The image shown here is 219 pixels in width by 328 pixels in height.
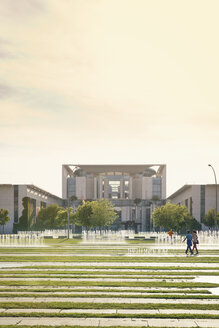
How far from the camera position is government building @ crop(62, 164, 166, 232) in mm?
129250

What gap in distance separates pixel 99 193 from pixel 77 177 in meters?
8.41

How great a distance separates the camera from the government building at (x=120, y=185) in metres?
129

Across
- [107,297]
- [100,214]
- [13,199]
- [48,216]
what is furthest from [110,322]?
[13,199]

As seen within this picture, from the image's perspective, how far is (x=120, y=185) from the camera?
446 ft

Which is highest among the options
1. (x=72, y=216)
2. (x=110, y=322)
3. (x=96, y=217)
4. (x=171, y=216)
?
(x=110, y=322)

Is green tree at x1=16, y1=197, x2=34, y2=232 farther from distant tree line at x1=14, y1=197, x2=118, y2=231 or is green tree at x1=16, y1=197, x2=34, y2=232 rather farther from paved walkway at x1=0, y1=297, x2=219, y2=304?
paved walkway at x1=0, y1=297, x2=219, y2=304

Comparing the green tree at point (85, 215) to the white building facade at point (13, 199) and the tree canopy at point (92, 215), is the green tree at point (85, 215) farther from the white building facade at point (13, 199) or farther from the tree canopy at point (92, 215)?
the white building facade at point (13, 199)

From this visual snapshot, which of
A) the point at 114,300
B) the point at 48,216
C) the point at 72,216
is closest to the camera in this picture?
the point at 114,300

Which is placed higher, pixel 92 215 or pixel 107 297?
pixel 107 297

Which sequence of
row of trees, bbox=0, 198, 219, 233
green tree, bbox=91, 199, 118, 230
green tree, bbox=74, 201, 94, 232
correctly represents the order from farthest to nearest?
green tree, bbox=91, 199, 118, 230, green tree, bbox=74, 201, 94, 232, row of trees, bbox=0, 198, 219, 233

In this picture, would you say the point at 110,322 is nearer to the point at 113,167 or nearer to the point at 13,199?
the point at 13,199

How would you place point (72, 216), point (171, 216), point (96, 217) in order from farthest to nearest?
1. point (72, 216)
2. point (96, 217)
3. point (171, 216)

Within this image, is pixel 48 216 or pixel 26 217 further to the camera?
Answer: pixel 48 216

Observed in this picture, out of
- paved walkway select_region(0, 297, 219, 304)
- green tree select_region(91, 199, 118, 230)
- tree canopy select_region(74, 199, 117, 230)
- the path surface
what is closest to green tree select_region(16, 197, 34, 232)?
tree canopy select_region(74, 199, 117, 230)
